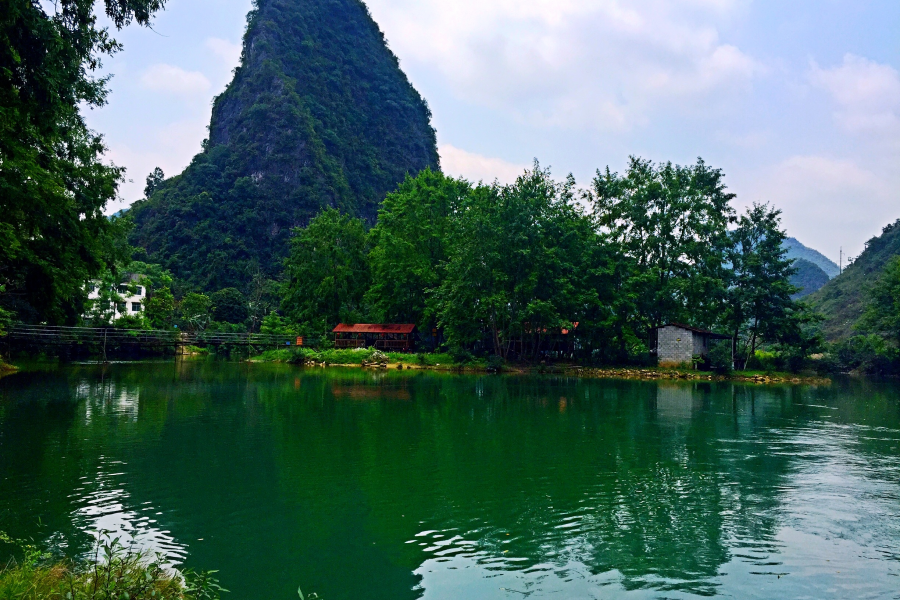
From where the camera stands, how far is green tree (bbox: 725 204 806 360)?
43281 millimetres

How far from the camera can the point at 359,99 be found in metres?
132

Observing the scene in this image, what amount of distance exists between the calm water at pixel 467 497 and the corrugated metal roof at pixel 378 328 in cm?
3068

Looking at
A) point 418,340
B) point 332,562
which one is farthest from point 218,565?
point 418,340

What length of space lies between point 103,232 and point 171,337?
34909mm

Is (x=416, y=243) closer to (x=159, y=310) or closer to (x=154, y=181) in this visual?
(x=159, y=310)

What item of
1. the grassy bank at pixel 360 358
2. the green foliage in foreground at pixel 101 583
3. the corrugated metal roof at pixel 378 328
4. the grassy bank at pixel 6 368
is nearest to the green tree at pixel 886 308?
the grassy bank at pixel 360 358

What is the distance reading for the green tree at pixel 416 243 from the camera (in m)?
51.2

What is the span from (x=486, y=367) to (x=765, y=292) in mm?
19546

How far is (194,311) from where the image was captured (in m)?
65.5

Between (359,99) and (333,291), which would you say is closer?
(333,291)

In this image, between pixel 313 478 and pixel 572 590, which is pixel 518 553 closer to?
pixel 572 590

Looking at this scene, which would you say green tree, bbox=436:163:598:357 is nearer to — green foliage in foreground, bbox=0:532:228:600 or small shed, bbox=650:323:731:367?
small shed, bbox=650:323:731:367

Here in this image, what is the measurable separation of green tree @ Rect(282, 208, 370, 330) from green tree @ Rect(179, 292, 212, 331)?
1381 cm

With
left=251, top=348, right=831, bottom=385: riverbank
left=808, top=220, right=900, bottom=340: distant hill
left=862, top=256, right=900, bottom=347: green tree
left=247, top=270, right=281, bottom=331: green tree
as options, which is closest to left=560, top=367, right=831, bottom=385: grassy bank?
left=251, top=348, right=831, bottom=385: riverbank
